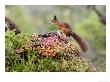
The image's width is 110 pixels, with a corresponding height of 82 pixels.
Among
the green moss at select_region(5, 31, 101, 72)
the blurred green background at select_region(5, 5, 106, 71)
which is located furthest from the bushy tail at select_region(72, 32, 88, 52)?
the blurred green background at select_region(5, 5, 106, 71)

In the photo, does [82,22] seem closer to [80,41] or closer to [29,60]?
[80,41]

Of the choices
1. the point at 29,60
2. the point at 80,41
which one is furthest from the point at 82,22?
the point at 29,60

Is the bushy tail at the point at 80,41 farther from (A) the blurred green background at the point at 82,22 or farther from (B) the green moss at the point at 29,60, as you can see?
(A) the blurred green background at the point at 82,22

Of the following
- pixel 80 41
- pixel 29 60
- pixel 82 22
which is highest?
pixel 82 22

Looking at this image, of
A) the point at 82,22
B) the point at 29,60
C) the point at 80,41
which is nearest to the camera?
the point at 29,60

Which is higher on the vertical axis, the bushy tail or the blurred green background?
the blurred green background

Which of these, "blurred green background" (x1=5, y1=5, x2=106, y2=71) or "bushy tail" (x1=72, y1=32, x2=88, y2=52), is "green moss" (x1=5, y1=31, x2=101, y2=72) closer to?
"bushy tail" (x1=72, y1=32, x2=88, y2=52)

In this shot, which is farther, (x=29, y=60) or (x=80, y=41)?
(x=80, y=41)

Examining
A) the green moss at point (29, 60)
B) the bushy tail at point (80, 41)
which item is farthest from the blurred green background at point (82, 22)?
the green moss at point (29, 60)

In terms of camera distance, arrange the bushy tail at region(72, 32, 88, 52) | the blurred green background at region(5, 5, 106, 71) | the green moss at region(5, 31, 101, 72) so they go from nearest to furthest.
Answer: the green moss at region(5, 31, 101, 72), the bushy tail at region(72, 32, 88, 52), the blurred green background at region(5, 5, 106, 71)

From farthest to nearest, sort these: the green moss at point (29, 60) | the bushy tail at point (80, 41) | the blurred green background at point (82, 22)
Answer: the blurred green background at point (82, 22), the bushy tail at point (80, 41), the green moss at point (29, 60)

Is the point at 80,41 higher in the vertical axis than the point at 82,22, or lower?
lower
